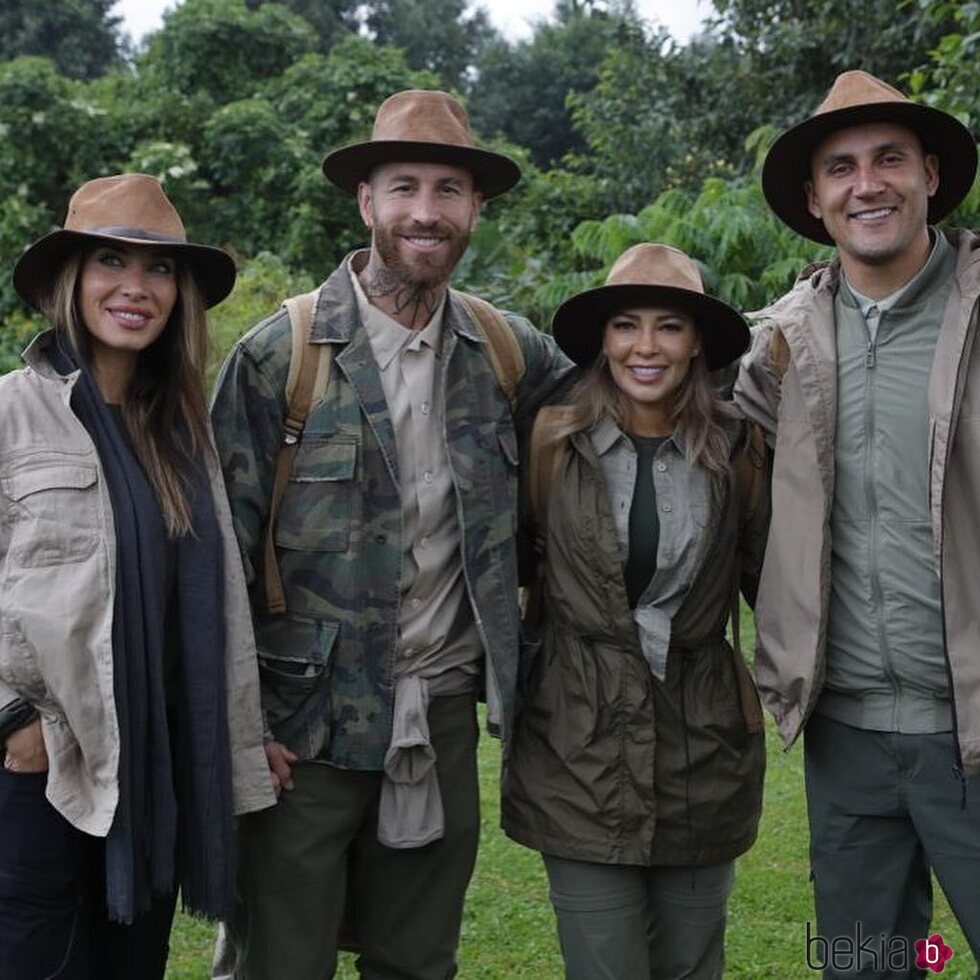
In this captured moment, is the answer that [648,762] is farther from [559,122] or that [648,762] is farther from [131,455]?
[559,122]

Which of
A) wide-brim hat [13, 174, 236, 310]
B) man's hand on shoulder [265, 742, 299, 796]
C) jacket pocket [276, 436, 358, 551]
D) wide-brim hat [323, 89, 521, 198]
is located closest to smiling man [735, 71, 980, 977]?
wide-brim hat [323, 89, 521, 198]

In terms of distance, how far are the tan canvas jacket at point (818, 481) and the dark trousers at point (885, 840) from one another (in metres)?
0.12

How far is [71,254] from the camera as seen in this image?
126 inches

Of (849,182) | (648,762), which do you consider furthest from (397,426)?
(849,182)

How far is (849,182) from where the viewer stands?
3.39 m

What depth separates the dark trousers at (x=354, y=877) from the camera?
3500mm

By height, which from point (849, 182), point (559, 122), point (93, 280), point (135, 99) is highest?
point (559, 122)

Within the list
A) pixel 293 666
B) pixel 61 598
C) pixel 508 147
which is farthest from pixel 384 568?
pixel 508 147

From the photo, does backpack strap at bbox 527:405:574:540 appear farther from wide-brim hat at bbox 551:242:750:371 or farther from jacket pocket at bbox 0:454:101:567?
jacket pocket at bbox 0:454:101:567

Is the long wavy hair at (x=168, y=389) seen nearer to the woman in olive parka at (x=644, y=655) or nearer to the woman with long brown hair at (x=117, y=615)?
the woman with long brown hair at (x=117, y=615)

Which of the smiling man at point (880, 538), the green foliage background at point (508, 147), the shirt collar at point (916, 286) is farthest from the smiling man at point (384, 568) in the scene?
the green foliage background at point (508, 147)

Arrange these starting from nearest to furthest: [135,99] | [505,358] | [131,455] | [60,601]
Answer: [60,601], [131,455], [505,358], [135,99]

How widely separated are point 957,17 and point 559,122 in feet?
91.4

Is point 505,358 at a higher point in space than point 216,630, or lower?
higher
